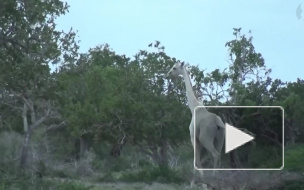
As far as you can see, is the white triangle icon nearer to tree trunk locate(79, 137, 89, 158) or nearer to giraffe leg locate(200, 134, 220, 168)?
giraffe leg locate(200, 134, 220, 168)

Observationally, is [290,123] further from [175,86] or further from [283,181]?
[283,181]

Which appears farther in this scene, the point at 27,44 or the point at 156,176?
the point at 156,176

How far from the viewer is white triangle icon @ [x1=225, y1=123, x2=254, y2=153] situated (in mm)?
8688

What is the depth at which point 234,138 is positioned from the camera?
28.9 feet

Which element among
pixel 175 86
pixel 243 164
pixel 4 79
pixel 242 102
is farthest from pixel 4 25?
pixel 175 86

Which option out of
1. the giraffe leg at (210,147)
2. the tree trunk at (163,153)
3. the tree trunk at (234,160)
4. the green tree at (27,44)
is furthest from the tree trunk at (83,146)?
the tree trunk at (234,160)

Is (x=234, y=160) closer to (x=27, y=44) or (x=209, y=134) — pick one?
(x=209, y=134)

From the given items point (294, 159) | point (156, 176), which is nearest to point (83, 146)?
point (156, 176)

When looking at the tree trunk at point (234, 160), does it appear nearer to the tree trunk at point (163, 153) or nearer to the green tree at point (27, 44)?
the green tree at point (27, 44)

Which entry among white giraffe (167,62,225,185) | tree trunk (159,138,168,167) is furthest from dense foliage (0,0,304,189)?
white giraffe (167,62,225,185)

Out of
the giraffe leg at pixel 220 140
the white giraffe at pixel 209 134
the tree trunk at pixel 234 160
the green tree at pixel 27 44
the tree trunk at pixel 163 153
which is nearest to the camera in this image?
the tree trunk at pixel 234 160

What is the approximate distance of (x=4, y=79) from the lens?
64.7 feet

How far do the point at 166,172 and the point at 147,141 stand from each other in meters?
3.42

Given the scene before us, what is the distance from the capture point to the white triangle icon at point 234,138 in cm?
869
